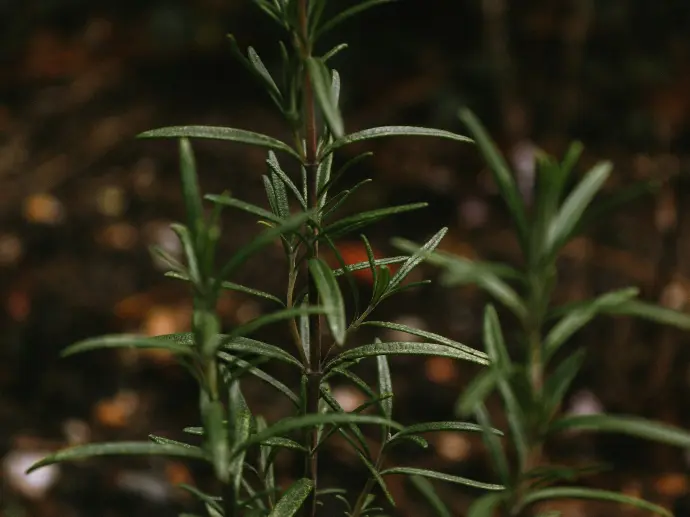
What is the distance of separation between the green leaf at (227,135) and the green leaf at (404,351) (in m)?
0.14

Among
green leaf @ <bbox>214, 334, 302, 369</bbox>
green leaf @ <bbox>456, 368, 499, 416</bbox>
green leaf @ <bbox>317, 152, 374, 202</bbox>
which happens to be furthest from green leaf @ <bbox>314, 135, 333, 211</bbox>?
green leaf @ <bbox>456, 368, 499, 416</bbox>

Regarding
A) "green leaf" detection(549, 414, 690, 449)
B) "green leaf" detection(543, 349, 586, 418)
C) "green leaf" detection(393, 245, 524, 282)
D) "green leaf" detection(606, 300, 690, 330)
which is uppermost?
"green leaf" detection(393, 245, 524, 282)

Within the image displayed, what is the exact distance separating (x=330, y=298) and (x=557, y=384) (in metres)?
0.14

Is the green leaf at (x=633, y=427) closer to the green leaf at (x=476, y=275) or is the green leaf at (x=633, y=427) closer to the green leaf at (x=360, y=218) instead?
the green leaf at (x=476, y=275)

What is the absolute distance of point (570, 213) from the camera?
0.42 meters

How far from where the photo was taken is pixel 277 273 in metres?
2.36

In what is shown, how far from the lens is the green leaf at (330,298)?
45 centimetres

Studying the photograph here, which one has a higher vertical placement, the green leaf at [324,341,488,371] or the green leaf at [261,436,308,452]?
the green leaf at [324,341,488,371]

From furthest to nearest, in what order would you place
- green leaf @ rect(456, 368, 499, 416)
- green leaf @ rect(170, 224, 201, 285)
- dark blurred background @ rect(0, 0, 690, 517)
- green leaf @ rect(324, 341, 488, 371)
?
dark blurred background @ rect(0, 0, 690, 517)
green leaf @ rect(324, 341, 488, 371)
green leaf @ rect(170, 224, 201, 285)
green leaf @ rect(456, 368, 499, 416)

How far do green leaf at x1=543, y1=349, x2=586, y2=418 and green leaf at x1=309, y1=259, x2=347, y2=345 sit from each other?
0.11m

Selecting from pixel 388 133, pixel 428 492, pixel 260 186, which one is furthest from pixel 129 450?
pixel 260 186

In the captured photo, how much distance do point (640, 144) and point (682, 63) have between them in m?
0.37

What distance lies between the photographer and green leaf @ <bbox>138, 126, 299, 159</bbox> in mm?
499

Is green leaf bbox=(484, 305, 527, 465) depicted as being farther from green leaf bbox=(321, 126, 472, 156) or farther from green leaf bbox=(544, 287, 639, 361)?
green leaf bbox=(321, 126, 472, 156)
